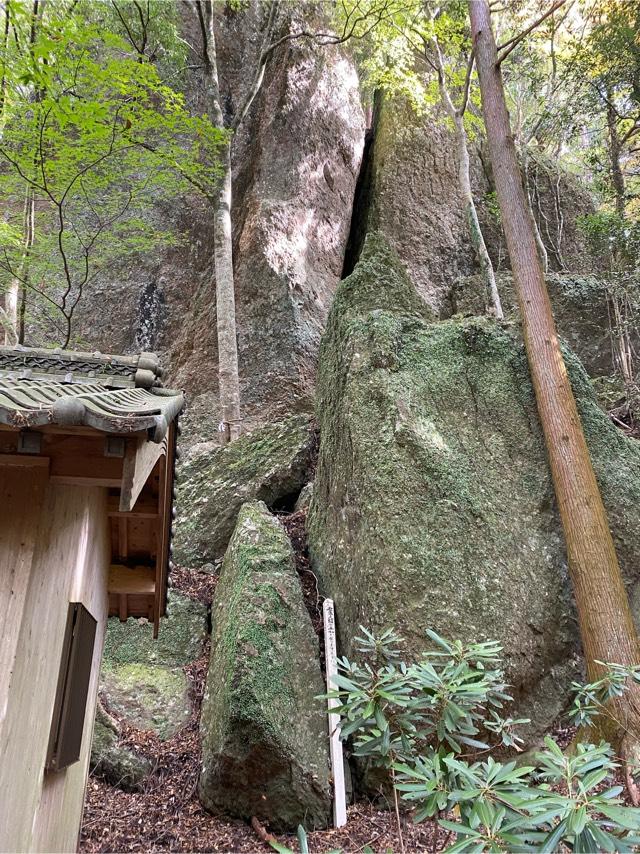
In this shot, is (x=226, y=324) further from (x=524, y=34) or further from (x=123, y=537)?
(x=524, y=34)

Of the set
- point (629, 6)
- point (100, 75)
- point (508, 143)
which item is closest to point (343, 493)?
point (508, 143)

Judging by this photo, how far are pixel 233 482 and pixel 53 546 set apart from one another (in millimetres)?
4884

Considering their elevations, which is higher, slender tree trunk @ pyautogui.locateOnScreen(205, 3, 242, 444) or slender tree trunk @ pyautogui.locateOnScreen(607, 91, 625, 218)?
slender tree trunk @ pyautogui.locateOnScreen(607, 91, 625, 218)

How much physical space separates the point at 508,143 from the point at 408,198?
23.8 feet

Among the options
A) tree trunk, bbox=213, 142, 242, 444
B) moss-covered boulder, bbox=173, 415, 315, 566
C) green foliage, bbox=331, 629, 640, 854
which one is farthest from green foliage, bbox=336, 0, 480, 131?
green foliage, bbox=331, 629, 640, 854

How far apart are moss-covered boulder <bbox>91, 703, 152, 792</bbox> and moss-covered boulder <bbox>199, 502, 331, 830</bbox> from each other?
2.07 feet

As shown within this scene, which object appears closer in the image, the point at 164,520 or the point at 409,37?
the point at 164,520

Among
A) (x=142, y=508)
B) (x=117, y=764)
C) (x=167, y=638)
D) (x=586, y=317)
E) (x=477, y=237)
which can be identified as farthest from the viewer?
(x=586, y=317)

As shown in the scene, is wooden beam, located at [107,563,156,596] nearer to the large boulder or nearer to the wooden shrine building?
the wooden shrine building

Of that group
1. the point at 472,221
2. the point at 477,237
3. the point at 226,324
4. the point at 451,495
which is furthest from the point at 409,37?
the point at 451,495

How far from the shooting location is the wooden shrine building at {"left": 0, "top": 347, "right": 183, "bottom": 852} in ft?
7.53

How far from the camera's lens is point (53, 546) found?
2816mm

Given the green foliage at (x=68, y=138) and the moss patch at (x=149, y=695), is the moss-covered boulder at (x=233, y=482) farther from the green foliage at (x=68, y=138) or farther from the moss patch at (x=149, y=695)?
the green foliage at (x=68, y=138)

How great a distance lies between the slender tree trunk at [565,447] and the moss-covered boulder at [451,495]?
400 millimetres
